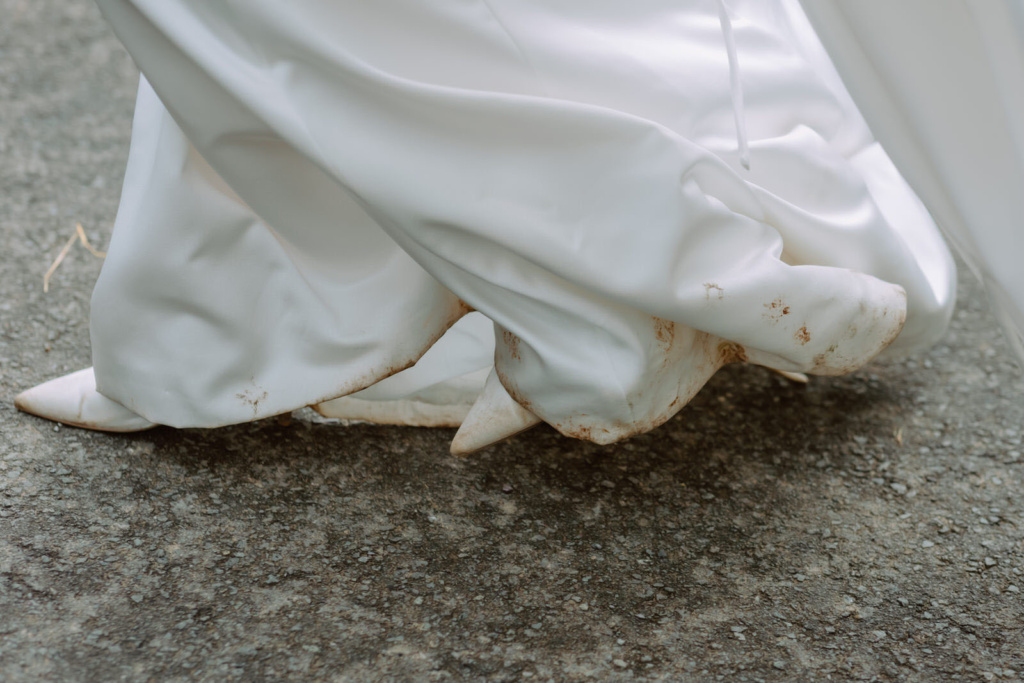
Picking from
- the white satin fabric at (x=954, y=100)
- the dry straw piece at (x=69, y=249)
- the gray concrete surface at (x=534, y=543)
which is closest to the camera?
the white satin fabric at (x=954, y=100)

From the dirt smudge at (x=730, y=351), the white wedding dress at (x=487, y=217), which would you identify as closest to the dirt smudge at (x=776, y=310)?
the white wedding dress at (x=487, y=217)

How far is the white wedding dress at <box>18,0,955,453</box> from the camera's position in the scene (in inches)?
44.2

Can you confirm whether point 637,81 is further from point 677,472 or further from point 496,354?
point 677,472

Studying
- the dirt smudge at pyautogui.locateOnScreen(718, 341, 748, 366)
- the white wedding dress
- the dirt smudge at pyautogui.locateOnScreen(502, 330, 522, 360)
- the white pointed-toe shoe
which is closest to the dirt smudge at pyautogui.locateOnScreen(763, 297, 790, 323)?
the white wedding dress

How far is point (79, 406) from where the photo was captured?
150 centimetres

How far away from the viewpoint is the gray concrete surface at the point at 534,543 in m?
1.20

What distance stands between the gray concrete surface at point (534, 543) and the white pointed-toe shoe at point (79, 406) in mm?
23

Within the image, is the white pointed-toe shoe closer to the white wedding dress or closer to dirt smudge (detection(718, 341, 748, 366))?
the white wedding dress

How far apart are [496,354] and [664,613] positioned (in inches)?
15.1

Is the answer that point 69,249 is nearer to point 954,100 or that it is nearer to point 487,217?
point 487,217

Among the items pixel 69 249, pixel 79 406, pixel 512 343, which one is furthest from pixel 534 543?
pixel 69 249

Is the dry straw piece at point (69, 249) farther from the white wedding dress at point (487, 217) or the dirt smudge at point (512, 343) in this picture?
the dirt smudge at point (512, 343)

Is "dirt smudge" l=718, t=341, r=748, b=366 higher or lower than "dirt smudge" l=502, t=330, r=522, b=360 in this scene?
lower

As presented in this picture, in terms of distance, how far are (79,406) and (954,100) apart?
1217mm
